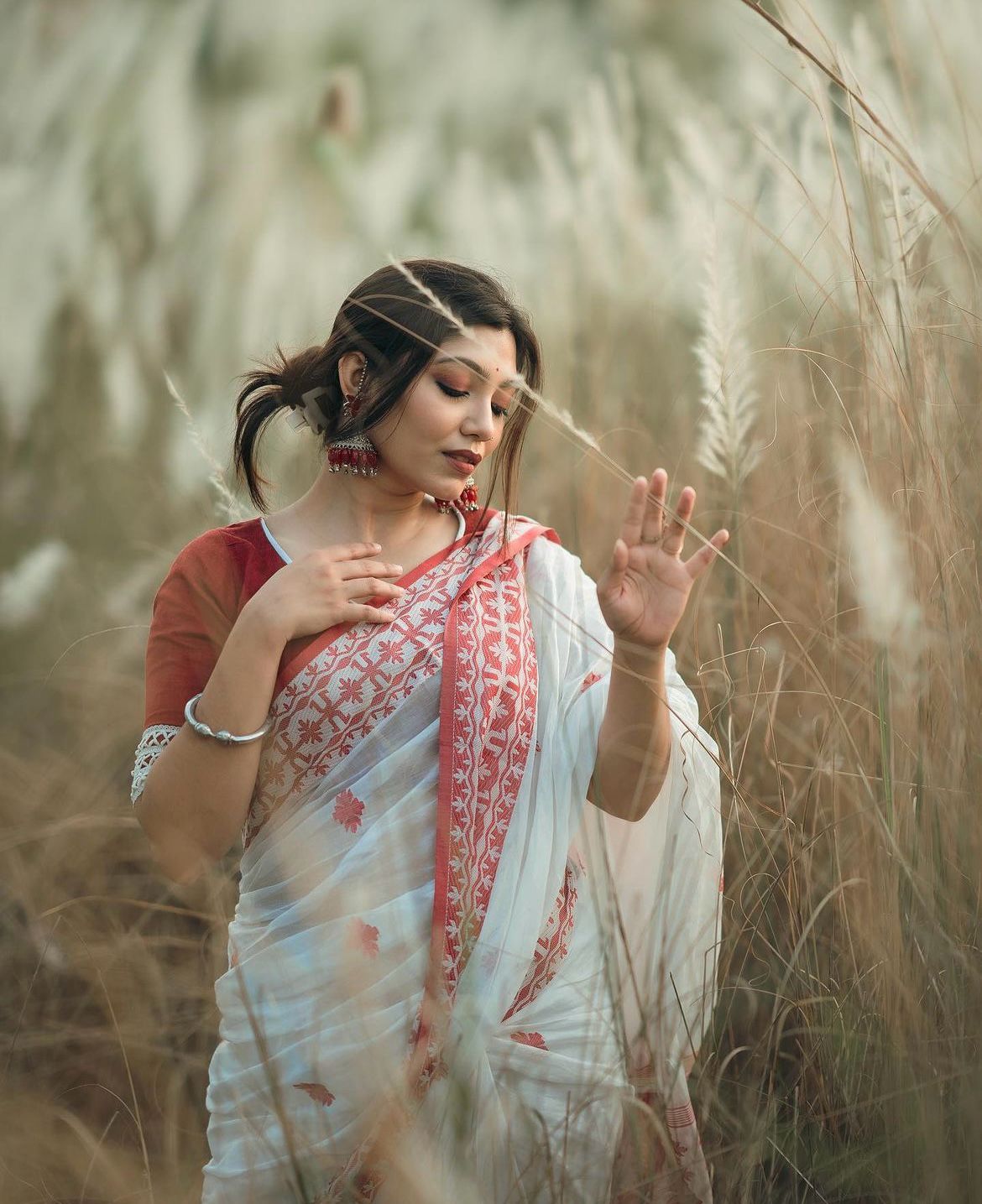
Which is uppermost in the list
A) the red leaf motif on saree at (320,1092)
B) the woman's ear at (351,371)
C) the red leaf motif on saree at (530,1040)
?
the woman's ear at (351,371)

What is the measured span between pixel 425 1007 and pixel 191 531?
4.20ft

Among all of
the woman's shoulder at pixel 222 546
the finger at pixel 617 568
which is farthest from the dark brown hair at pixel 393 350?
the finger at pixel 617 568

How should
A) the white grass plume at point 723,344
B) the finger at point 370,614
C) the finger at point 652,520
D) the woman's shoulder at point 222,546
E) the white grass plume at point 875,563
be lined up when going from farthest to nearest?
1. the woman's shoulder at point 222,546
2. the finger at point 370,614
3. the finger at point 652,520
4. the white grass plume at point 723,344
5. the white grass plume at point 875,563

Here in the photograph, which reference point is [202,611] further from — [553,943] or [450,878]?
[553,943]

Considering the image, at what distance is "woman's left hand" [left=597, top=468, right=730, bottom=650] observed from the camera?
1119 millimetres

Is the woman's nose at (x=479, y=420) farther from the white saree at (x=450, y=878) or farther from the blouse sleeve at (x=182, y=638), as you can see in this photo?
the blouse sleeve at (x=182, y=638)

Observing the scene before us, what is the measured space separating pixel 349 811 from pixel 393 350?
1.67 ft

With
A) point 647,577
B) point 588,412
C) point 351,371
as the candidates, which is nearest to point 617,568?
point 647,577

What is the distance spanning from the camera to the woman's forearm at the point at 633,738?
1.18 meters

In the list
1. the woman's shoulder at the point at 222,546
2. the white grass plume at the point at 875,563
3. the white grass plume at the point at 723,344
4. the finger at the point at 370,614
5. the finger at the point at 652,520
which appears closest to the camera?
the white grass plume at the point at 875,563

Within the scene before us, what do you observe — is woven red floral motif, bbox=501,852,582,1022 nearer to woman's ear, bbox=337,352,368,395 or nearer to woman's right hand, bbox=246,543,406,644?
woman's right hand, bbox=246,543,406,644

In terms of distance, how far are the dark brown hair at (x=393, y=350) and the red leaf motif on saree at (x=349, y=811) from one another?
13.7 inches

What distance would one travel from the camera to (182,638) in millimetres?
1316

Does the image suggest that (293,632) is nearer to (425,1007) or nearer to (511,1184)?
(425,1007)
